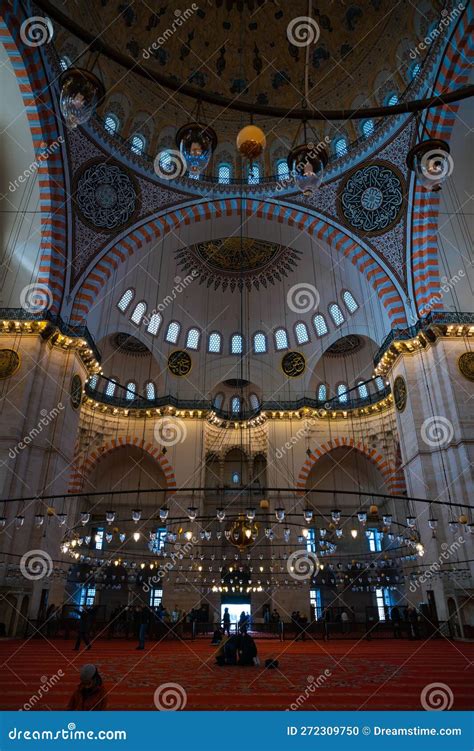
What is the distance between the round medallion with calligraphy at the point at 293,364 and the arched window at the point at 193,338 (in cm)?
360

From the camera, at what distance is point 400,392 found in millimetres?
12461

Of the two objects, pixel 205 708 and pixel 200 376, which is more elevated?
pixel 200 376

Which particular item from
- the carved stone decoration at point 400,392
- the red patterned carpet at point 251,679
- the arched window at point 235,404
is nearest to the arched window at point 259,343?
the arched window at point 235,404

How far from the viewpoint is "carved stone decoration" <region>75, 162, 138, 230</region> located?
12.6 metres

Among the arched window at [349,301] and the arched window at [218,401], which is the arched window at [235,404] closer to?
the arched window at [218,401]

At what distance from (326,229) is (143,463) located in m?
11.6

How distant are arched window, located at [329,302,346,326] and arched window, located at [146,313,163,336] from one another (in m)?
6.57

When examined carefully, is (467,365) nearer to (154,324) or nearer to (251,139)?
(251,139)

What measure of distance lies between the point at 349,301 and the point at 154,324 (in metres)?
7.37

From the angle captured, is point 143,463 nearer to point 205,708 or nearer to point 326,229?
point 326,229

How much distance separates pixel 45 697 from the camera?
12.7 feet

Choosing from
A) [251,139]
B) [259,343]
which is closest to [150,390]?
[259,343]

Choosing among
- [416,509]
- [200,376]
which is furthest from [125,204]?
[416,509]

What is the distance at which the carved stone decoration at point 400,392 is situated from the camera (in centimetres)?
1219
